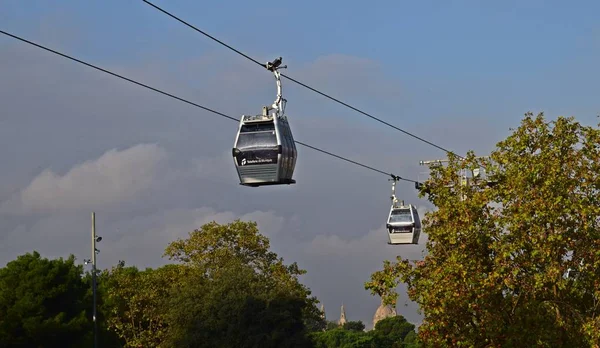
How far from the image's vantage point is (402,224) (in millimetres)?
42312

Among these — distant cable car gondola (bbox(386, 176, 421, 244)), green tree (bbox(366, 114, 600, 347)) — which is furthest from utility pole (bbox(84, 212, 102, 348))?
green tree (bbox(366, 114, 600, 347))

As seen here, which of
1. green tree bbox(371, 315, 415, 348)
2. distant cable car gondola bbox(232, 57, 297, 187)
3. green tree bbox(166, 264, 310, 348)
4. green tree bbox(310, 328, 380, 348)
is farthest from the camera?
green tree bbox(371, 315, 415, 348)

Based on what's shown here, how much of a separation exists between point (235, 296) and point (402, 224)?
1773cm

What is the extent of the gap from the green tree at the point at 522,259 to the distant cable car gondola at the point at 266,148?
575 centimetres

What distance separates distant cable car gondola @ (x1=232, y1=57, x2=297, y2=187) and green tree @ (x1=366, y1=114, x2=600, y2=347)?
5.75 meters

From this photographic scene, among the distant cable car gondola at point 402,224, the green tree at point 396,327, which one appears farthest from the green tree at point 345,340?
the distant cable car gondola at point 402,224

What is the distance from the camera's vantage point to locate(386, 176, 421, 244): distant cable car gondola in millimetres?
42031

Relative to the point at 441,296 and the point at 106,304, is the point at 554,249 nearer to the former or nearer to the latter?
the point at 441,296

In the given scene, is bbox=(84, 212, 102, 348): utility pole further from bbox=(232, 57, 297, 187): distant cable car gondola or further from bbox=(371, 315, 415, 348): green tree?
bbox=(371, 315, 415, 348): green tree

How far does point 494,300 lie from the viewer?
26.3 m

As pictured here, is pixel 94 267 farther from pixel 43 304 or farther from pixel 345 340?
pixel 345 340

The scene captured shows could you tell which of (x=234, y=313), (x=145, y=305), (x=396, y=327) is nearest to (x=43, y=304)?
(x=145, y=305)

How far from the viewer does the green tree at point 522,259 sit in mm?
25625

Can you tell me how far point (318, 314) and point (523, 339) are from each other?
35578 millimetres
